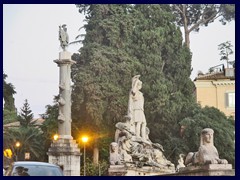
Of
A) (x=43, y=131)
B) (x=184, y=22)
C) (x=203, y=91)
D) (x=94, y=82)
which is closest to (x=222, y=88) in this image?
(x=203, y=91)

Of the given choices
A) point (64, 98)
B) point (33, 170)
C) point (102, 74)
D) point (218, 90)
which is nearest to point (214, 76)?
point (218, 90)

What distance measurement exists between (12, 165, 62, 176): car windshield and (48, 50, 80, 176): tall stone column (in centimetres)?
1099

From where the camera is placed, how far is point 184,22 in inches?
1458

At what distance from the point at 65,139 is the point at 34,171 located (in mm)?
12580

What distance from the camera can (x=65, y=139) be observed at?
76.8 ft

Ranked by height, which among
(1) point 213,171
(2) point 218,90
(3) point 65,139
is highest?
(2) point 218,90

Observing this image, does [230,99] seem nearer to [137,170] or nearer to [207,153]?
[137,170]

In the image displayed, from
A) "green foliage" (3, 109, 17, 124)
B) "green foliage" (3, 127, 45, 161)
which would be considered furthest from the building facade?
"green foliage" (3, 109, 17, 124)

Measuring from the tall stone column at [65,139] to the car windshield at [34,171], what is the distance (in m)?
11.0

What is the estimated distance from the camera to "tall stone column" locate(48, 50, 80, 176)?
2262 cm

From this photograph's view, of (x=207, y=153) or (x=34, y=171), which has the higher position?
(x=207, y=153)

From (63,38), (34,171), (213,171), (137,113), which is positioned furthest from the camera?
(63,38)

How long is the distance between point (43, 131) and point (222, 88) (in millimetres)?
11937

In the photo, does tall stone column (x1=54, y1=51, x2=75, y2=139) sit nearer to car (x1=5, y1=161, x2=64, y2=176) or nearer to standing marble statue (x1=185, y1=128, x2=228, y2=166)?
standing marble statue (x1=185, y1=128, x2=228, y2=166)
